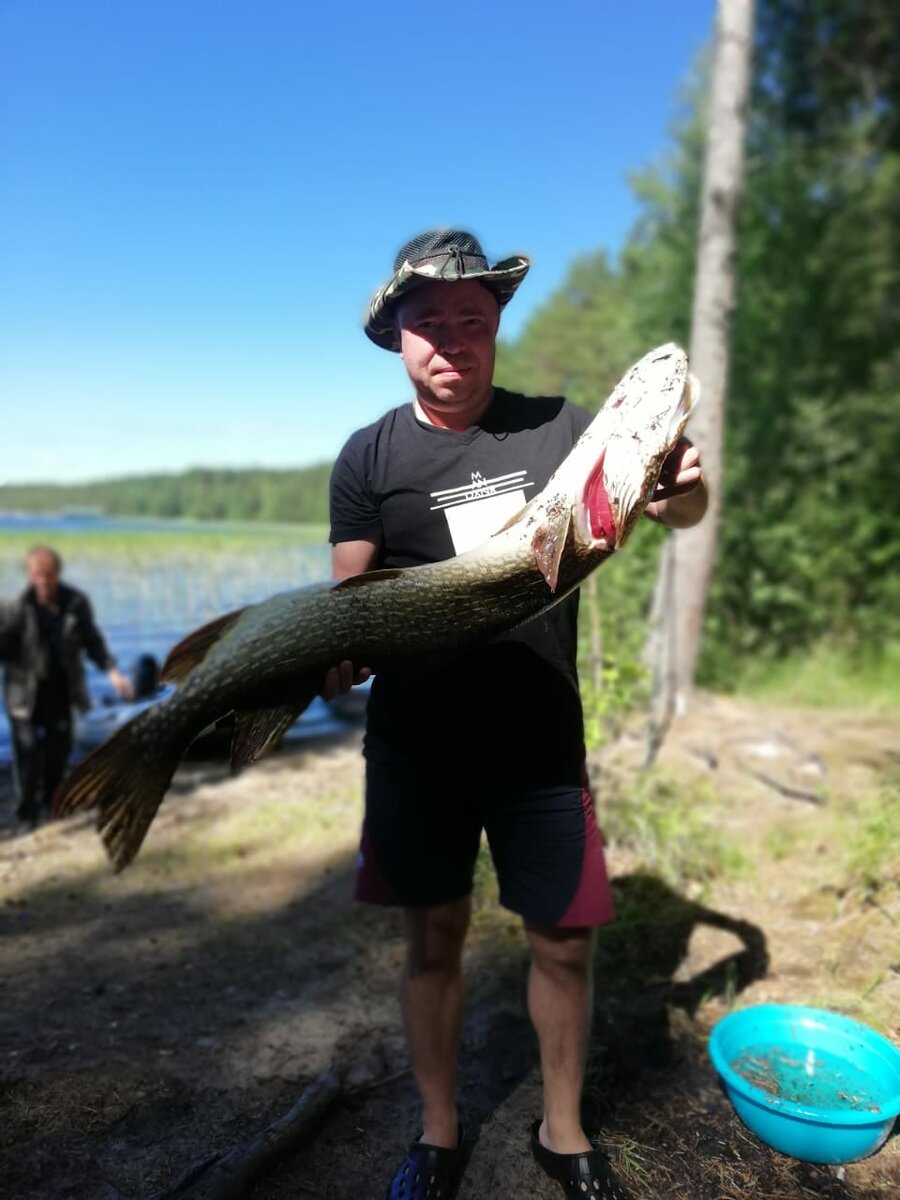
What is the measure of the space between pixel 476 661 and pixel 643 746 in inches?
199

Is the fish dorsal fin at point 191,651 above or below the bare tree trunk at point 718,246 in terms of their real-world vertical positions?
below

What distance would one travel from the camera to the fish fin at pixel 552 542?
2.07 meters

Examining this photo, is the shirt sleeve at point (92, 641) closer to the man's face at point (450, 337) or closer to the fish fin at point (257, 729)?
the fish fin at point (257, 729)

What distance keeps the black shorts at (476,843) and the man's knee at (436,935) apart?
0.16 ft

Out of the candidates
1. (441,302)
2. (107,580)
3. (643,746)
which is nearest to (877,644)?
(643,746)

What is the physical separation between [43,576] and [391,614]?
6.45m

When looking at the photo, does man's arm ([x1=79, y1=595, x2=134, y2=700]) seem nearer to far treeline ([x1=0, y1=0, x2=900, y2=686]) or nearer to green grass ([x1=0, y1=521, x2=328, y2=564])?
far treeline ([x1=0, y1=0, x2=900, y2=686])

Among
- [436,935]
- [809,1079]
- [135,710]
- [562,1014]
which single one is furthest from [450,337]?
[135,710]

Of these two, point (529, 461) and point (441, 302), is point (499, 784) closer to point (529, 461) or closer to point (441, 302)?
point (529, 461)

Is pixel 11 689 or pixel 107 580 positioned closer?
pixel 11 689

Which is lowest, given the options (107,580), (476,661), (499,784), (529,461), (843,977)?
(107,580)

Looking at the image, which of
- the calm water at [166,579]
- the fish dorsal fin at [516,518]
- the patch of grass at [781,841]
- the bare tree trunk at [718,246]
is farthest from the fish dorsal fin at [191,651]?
the calm water at [166,579]

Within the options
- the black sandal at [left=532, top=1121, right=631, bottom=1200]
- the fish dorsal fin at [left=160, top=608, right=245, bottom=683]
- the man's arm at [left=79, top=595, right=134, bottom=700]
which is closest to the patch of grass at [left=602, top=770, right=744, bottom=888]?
the black sandal at [left=532, top=1121, right=631, bottom=1200]

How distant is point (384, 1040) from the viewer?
353cm
